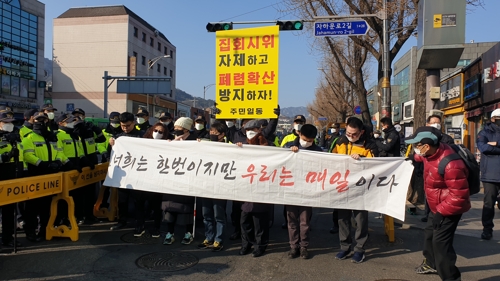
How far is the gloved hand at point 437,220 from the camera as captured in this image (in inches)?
163

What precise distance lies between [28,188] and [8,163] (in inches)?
24.8

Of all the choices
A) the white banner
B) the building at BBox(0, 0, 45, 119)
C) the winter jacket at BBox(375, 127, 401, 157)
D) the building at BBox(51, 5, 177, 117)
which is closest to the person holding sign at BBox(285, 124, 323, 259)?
the white banner

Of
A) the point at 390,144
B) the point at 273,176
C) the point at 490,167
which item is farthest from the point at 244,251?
the point at 490,167

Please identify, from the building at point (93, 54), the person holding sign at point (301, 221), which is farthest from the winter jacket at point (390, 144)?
the building at point (93, 54)

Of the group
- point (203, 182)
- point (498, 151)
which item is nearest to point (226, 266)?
point (203, 182)

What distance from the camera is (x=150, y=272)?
456 centimetres

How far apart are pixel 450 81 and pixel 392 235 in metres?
18.8

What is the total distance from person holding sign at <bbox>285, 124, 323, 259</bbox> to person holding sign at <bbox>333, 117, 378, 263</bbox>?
437 millimetres

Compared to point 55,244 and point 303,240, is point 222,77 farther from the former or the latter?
point 55,244

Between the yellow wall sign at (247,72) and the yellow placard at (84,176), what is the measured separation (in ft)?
7.64

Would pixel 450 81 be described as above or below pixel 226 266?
above

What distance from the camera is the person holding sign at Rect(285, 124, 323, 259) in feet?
16.8

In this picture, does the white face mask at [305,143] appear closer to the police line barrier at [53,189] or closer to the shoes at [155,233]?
the shoes at [155,233]

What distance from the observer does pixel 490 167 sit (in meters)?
6.08
